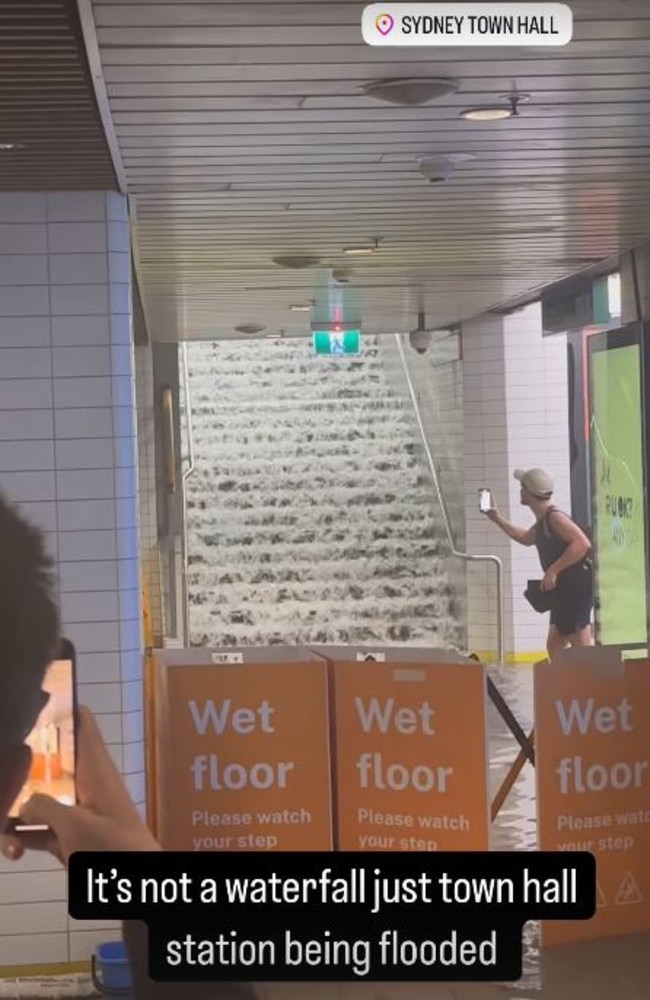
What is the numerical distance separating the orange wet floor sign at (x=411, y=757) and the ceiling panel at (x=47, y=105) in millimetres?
2117

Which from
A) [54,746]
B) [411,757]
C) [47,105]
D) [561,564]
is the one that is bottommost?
[411,757]

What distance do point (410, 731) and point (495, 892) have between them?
68cm

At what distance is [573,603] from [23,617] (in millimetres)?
5912

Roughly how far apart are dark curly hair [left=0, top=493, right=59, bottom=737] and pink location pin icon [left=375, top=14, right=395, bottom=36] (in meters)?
2.29

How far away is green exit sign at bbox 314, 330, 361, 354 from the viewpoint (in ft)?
46.9

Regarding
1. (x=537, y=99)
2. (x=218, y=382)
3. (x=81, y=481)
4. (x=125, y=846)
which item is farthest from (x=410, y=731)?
(x=218, y=382)

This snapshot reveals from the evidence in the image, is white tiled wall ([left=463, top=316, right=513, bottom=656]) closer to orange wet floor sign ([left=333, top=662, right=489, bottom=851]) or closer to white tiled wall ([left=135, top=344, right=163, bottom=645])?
white tiled wall ([left=135, top=344, right=163, bottom=645])

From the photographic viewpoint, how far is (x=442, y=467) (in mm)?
15789

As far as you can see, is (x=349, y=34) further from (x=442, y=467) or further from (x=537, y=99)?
(x=442, y=467)

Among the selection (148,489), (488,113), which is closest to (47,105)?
(488,113)

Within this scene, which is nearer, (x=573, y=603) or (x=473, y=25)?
(x=473, y=25)

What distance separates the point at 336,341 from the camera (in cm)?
1431

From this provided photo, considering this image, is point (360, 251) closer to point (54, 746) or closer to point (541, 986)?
point (54, 746)
